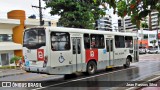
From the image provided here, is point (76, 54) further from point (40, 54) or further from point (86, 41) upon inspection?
point (40, 54)

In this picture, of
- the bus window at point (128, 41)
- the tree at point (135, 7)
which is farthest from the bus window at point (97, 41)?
the tree at point (135, 7)

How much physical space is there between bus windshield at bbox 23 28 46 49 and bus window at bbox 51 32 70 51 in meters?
0.49

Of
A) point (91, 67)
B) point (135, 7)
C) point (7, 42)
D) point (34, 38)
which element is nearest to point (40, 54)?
point (34, 38)

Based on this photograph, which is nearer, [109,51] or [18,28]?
[109,51]

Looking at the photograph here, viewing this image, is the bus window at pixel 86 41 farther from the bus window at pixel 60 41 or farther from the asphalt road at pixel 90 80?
the asphalt road at pixel 90 80

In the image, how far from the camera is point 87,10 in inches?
1227

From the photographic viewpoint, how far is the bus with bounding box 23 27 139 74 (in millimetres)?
13992

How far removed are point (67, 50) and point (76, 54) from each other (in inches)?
34.2

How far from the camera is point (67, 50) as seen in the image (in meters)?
14.9

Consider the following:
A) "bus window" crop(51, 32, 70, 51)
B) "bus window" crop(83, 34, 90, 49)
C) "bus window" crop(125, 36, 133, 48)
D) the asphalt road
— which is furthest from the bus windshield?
"bus window" crop(125, 36, 133, 48)

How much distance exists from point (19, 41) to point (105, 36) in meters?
21.6

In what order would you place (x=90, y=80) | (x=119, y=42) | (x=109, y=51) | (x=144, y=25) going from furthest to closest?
(x=119, y=42) → (x=109, y=51) → (x=90, y=80) → (x=144, y=25)

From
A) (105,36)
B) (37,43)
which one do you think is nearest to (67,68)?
(37,43)

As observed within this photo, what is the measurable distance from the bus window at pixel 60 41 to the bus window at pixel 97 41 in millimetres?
2555
